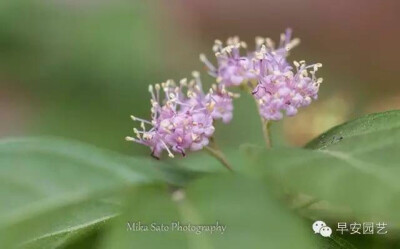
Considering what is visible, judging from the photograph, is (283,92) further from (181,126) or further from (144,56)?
(144,56)

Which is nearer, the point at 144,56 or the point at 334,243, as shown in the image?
the point at 334,243

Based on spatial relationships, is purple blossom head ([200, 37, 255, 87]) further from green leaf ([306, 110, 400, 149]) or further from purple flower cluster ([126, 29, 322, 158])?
green leaf ([306, 110, 400, 149])

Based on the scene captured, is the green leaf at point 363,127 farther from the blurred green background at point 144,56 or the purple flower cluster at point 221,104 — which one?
the blurred green background at point 144,56

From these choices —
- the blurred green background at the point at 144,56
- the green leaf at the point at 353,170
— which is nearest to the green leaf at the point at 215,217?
the green leaf at the point at 353,170

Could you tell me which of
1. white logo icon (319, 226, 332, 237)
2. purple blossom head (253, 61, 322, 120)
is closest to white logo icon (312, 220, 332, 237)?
white logo icon (319, 226, 332, 237)

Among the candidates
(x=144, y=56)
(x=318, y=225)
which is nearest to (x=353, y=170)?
(x=318, y=225)

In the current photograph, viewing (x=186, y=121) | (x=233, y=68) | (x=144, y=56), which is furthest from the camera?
(x=144, y=56)
